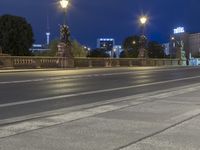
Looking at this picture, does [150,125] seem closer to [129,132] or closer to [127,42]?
[129,132]

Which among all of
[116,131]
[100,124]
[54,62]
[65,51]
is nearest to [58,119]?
[100,124]

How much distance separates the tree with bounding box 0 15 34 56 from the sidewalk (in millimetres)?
83153

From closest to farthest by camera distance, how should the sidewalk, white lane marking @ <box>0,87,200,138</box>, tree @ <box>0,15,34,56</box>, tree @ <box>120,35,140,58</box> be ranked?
the sidewalk, white lane marking @ <box>0,87,200,138</box>, tree @ <box>0,15,34,56</box>, tree @ <box>120,35,140,58</box>

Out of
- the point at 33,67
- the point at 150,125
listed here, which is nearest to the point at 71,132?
the point at 150,125

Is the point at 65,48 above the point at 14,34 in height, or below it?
below

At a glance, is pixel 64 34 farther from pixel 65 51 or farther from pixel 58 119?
pixel 58 119

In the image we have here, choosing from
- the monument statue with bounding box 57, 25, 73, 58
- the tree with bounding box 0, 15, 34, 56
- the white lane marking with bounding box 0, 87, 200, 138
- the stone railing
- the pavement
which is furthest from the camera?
the tree with bounding box 0, 15, 34, 56

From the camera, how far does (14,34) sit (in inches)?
3750

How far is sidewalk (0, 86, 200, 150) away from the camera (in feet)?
26.9

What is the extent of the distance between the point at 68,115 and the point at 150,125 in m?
2.10

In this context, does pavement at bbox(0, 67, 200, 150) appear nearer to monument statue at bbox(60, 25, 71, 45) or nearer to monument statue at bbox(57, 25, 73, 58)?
monument statue at bbox(57, 25, 73, 58)

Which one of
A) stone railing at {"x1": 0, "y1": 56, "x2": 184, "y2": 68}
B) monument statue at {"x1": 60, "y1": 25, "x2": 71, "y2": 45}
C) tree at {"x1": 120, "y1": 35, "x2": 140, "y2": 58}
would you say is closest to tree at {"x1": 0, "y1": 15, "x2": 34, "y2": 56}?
stone railing at {"x1": 0, "y1": 56, "x2": 184, "y2": 68}

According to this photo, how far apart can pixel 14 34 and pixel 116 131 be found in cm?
8759

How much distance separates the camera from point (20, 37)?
95.9 metres
